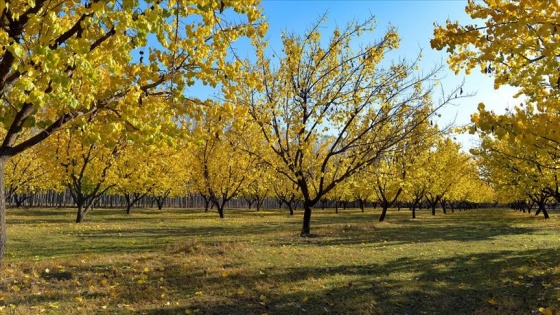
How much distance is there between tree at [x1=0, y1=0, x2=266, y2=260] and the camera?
4.79m

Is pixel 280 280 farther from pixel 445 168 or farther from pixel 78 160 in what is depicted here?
pixel 445 168

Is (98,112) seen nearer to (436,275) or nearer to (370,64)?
(436,275)

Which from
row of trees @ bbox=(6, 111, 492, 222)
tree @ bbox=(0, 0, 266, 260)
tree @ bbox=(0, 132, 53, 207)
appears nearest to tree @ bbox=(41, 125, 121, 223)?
row of trees @ bbox=(6, 111, 492, 222)

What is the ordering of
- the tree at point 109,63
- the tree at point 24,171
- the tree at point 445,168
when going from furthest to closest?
the tree at point 445,168 < the tree at point 24,171 < the tree at point 109,63

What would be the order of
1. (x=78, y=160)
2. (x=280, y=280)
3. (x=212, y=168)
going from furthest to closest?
(x=212, y=168), (x=78, y=160), (x=280, y=280)

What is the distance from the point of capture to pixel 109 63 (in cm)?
533

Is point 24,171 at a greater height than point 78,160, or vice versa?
point 78,160

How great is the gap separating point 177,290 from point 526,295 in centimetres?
656

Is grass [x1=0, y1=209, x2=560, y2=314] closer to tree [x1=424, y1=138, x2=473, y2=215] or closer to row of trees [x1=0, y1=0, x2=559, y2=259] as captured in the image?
row of trees [x1=0, y1=0, x2=559, y2=259]

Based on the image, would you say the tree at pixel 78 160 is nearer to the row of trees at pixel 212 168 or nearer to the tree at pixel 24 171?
the row of trees at pixel 212 168

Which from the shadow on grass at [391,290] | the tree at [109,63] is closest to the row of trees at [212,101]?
the tree at [109,63]

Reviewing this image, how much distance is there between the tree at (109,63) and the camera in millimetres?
4785

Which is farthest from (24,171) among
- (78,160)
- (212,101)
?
(212,101)

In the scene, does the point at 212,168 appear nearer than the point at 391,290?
No
